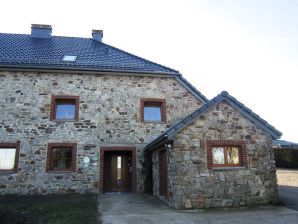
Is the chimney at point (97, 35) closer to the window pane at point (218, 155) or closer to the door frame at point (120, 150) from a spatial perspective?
the door frame at point (120, 150)

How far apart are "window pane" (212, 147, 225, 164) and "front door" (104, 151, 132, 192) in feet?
16.9

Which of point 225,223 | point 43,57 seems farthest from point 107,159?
point 225,223

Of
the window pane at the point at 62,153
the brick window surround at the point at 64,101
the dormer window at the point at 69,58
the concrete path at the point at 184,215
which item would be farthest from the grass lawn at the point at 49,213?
the dormer window at the point at 69,58

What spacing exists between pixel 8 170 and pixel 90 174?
11.8ft

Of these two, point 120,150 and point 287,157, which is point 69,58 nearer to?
point 120,150

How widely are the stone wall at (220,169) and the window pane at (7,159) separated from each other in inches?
295

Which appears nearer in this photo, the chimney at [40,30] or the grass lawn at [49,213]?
the grass lawn at [49,213]

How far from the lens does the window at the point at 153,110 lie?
1343cm

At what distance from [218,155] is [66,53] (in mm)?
10116

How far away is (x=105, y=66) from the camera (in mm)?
13391

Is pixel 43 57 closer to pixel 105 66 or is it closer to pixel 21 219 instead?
pixel 105 66

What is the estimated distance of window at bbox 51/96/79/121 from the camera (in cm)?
1280

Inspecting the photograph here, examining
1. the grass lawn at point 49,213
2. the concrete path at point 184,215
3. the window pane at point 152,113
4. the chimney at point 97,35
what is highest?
the chimney at point 97,35

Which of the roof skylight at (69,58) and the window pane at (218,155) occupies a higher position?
the roof skylight at (69,58)
